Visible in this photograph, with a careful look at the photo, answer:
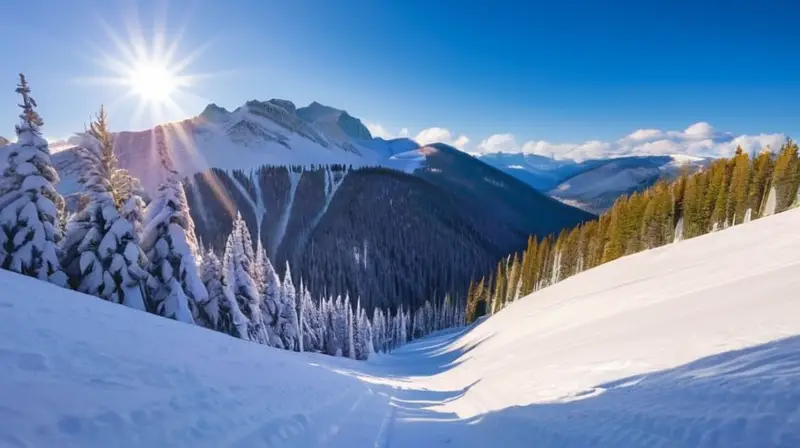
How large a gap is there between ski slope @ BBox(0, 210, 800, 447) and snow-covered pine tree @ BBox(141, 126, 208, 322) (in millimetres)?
5884

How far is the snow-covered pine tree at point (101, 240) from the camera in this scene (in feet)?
55.4

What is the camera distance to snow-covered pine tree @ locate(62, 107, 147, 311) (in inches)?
664

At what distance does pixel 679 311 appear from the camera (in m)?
16.9

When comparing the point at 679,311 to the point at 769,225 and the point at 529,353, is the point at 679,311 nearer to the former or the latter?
the point at 529,353

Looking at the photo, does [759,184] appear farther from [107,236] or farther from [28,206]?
[28,206]

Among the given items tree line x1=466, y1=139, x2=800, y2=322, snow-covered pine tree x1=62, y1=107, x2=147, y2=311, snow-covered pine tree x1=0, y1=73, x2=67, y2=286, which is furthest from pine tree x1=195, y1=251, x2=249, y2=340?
tree line x1=466, y1=139, x2=800, y2=322

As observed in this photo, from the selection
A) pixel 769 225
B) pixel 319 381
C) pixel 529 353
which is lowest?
pixel 529 353

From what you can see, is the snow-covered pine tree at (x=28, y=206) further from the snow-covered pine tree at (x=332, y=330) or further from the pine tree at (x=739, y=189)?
the pine tree at (x=739, y=189)

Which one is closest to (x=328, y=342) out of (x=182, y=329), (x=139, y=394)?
(x=182, y=329)

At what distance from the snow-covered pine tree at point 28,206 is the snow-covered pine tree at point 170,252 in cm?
375

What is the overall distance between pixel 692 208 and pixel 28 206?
65522 mm

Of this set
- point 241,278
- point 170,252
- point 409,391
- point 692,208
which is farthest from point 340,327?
point 692,208

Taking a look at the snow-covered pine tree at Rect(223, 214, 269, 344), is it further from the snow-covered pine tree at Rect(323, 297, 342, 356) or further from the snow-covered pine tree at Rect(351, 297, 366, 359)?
the snow-covered pine tree at Rect(323, 297, 342, 356)

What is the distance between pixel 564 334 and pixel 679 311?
6.10 m
